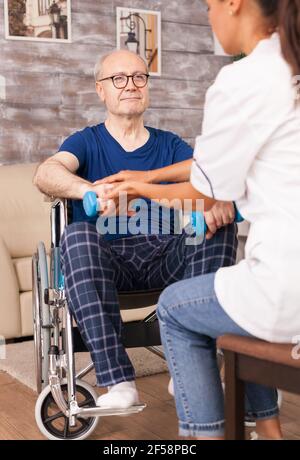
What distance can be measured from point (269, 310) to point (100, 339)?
0.70 metres

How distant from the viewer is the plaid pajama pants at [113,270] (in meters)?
1.86

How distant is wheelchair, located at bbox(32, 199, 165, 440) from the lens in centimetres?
194

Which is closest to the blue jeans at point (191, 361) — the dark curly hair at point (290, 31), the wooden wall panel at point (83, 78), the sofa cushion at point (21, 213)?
the dark curly hair at point (290, 31)

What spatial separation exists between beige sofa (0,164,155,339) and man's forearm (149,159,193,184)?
168 centimetres

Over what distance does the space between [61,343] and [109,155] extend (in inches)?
24.7

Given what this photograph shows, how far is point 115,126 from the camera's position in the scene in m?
2.39

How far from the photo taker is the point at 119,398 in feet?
5.89

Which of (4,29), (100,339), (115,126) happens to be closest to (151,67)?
(4,29)

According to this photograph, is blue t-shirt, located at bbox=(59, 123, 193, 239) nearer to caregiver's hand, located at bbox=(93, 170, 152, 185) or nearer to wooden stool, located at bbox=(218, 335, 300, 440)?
caregiver's hand, located at bbox=(93, 170, 152, 185)

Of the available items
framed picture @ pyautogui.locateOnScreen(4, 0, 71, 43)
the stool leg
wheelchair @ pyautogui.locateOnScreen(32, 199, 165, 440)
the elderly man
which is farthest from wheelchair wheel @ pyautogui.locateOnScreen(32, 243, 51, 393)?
framed picture @ pyautogui.locateOnScreen(4, 0, 71, 43)

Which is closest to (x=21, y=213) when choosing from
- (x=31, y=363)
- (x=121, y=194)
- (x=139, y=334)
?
(x=31, y=363)

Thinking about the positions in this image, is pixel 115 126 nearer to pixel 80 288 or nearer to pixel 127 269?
pixel 127 269

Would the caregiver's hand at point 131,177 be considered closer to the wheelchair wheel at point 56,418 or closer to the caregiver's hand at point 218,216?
→ the caregiver's hand at point 218,216

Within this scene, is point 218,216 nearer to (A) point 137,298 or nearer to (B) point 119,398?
(A) point 137,298
